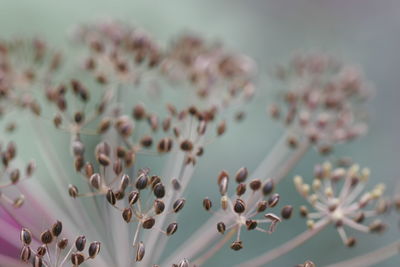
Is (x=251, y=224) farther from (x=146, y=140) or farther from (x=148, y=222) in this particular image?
(x=146, y=140)

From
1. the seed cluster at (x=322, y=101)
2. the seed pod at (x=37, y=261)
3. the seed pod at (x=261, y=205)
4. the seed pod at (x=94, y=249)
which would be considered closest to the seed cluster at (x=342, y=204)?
the seed pod at (x=261, y=205)

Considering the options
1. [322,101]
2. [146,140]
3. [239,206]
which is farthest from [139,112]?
[322,101]

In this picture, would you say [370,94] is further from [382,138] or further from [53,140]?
[53,140]

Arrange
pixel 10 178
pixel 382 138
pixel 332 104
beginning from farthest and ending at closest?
pixel 382 138, pixel 332 104, pixel 10 178

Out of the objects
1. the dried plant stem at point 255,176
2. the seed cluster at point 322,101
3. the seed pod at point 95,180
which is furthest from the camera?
the seed cluster at point 322,101

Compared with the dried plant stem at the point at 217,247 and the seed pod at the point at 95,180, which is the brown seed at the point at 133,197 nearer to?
the seed pod at the point at 95,180

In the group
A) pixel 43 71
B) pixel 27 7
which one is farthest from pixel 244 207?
pixel 27 7
